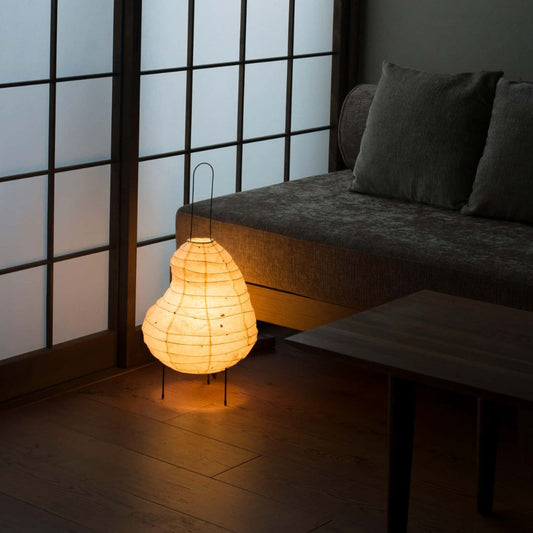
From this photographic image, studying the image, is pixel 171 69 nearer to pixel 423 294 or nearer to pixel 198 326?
pixel 198 326

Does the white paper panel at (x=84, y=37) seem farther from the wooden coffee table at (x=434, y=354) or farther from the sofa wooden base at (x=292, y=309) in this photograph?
the wooden coffee table at (x=434, y=354)

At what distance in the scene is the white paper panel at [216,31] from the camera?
366 centimetres

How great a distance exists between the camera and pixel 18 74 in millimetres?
3098

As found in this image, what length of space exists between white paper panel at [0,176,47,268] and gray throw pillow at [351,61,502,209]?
1143mm

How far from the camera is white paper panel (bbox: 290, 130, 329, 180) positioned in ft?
13.8

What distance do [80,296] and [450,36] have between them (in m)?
1.72

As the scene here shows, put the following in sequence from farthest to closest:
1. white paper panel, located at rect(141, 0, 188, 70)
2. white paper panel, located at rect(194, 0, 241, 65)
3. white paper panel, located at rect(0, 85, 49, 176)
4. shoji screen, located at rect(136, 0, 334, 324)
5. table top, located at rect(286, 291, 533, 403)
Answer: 1. white paper panel, located at rect(194, 0, 241, 65)
2. shoji screen, located at rect(136, 0, 334, 324)
3. white paper panel, located at rect(141, 0, 188, 70)
4. white paper panel, located at rect(0, 85, 49, 176)
5. table top, located at rect(286, 291, 533, 403)

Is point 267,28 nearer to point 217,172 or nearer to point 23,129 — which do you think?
point 217,172

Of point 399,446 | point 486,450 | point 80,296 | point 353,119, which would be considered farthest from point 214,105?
point 399,446

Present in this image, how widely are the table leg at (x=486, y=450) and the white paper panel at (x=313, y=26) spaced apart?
2.03 m

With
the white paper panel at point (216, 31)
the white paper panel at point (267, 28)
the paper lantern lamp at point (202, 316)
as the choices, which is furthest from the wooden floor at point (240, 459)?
the white paper panel at point (267, 28)

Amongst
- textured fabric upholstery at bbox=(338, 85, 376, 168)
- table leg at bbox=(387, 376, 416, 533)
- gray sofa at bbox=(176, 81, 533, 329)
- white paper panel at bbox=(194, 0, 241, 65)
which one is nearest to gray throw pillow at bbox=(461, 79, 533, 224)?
gray sofa at bbox=(176, 81, 533, 329)

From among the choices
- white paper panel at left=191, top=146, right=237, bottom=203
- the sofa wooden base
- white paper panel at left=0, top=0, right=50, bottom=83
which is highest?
white paper panel at left=0, top=0, right=50, bottom=83

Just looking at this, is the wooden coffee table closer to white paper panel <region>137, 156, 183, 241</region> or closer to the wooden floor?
the wooden floor
